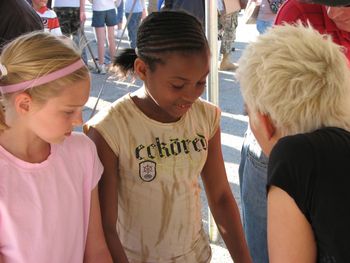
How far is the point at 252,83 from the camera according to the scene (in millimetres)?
1144

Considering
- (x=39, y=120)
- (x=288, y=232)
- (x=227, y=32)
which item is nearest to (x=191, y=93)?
(x=39, y=120)

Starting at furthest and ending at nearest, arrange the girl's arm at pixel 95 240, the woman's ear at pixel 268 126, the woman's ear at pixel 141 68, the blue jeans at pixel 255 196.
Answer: the blue jeans at pixel 255 196 → the woman's ear at pixel 141 68 → the girl's arm at pixel 95 240 → the woman's ear at pixel 268 126

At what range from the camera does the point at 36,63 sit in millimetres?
1207

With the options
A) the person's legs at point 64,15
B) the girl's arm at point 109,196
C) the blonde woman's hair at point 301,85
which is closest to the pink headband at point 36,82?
the girl's arm at point 109,196

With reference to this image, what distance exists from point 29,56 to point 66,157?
0.30 meters

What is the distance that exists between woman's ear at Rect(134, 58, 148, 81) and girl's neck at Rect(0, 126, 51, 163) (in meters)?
0.38

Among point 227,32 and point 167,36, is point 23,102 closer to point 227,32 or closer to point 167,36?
point 167,36

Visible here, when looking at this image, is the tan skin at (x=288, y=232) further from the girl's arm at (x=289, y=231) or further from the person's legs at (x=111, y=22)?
the person's legs at (x=111, y=22)

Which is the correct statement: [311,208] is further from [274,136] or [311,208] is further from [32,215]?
[32,215]

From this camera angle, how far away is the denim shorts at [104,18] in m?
6.35

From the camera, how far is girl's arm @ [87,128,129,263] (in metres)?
1.39

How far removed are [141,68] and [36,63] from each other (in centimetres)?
38

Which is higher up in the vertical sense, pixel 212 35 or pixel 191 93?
pixel 191 93

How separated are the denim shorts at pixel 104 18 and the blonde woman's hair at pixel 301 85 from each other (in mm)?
5509
